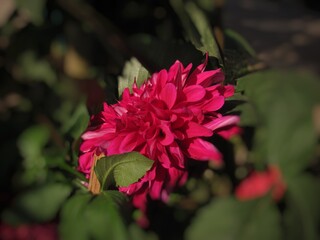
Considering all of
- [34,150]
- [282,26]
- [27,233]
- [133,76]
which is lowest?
[282,26]

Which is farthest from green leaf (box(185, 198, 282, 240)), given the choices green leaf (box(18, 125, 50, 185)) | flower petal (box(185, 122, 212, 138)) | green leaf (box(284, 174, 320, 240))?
green leaf (box(18, 125, 50, 185))

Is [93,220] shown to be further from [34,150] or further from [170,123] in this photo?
[34,150]

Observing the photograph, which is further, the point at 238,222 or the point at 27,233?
the point at 27,233

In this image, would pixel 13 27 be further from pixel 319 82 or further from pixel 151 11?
pixel 319 82

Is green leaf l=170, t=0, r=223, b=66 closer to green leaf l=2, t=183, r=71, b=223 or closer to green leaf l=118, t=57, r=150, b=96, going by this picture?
green leaf l=118, t=57, r=150, b=96

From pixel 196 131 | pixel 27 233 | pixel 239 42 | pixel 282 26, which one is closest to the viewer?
pixel 196 131

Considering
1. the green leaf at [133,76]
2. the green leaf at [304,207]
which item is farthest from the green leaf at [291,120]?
the green leaf at [133,76]

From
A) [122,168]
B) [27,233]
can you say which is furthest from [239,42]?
[27,233]
